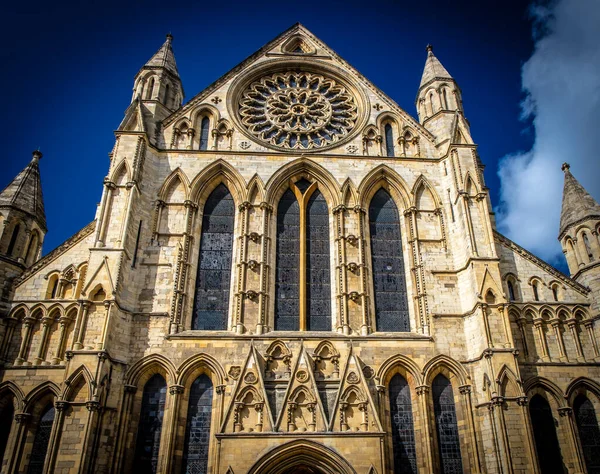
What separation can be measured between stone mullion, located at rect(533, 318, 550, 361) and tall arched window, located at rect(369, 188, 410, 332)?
380cm

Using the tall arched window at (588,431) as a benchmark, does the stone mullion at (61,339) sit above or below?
above

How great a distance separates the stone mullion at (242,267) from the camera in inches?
649

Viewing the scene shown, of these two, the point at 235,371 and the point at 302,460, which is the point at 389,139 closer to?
the point at 235,371

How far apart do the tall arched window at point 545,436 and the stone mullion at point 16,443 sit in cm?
1345

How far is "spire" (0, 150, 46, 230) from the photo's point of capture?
1814cm

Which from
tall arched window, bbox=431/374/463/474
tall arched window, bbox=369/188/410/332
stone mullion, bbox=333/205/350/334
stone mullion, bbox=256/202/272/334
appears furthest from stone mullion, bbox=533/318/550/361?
stone mullion, bbox=256/202/272/334

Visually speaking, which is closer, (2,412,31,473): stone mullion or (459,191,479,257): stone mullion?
(2,412,31,473): stone mullion

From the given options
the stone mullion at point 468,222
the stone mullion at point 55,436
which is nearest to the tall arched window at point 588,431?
the stone mullion at point 468,222

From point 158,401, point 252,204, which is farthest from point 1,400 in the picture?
point 252,204

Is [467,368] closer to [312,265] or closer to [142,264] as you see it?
[312,265]

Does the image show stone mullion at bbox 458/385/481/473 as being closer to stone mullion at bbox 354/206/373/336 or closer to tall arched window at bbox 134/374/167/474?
stone mullion at bbox 354/206/373/336

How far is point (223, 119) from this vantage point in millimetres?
20766

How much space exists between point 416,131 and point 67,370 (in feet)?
46.5

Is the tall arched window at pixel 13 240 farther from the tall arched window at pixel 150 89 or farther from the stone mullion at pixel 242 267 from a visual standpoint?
the stone mullion at pixel 242 267
